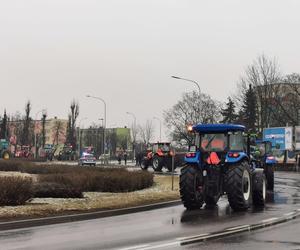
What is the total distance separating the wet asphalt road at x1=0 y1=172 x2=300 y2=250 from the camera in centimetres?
1062

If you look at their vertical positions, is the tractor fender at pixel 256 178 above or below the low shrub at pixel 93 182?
above

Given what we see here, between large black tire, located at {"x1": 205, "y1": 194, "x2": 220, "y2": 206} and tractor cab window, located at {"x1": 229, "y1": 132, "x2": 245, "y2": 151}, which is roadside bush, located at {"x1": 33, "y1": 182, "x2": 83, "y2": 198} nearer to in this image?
large black tire, located at {"x1": 205, "y1": 194, "x2": 220, "y2": 206}

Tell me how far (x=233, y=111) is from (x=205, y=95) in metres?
12.7

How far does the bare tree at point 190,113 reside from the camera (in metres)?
99.4

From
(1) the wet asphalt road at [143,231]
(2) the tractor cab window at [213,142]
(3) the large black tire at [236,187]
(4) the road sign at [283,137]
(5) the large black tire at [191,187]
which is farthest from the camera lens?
(4) the road sign at [283,137]

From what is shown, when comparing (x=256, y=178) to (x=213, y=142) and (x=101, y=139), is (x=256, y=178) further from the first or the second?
(x=101, y=139)

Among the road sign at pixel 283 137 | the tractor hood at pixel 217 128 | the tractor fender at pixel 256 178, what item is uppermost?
the road sign at pixel 283 137

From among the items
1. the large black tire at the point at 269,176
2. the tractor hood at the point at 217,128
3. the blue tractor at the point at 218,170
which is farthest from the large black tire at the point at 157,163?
the tractor hood at the point at 217,128

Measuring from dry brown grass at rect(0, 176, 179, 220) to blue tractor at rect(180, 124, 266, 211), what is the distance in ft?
7.51

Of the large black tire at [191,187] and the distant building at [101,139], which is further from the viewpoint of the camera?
the distant building at [101,139]

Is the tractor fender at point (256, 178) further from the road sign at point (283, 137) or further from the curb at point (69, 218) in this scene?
the road sign at point (283, 137)

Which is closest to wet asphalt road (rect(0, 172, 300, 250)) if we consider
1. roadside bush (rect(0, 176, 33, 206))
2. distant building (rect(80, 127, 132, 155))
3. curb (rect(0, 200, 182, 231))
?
curb (rect(0, 200, 182, 231))

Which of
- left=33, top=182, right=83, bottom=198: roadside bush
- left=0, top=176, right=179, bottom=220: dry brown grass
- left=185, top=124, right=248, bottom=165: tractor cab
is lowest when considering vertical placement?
left=0, top=176, right=179, bottom=220: dry brown grass

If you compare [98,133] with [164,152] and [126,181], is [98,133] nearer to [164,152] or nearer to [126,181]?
[164,152]
